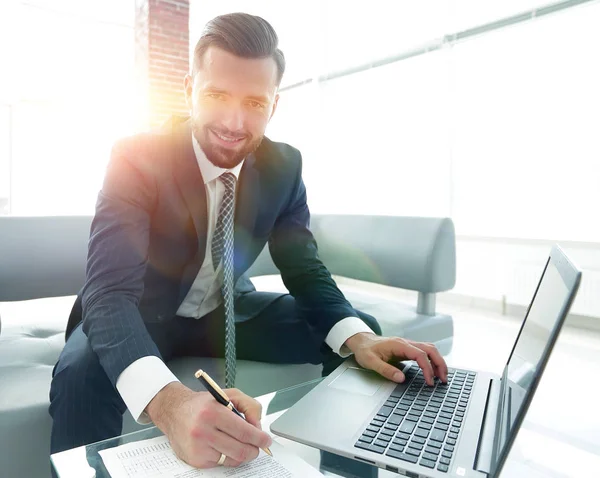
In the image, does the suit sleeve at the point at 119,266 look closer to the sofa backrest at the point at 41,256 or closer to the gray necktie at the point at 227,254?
the gray necktie at the point at 227,254

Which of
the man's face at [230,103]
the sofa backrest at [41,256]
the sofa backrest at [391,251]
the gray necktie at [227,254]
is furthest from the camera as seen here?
the sofa backrest at [391,251]

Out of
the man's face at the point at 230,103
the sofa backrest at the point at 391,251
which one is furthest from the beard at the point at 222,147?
the sofa backrest at the point at 391,251

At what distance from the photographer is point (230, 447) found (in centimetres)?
67

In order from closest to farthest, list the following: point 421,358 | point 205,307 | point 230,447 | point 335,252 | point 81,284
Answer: point 230,447
point 421,358
point 205,307
point 81,284
point 335,252

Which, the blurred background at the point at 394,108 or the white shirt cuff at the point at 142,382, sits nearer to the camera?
the white shirt cuff at the point at 142,382

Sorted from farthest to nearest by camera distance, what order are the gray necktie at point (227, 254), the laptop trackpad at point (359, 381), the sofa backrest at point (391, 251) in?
1. the sofa backrest at point (391, 251)
2. the gray necktie at point (227, 254)
3. the laptop trackpad at point (359, 381)

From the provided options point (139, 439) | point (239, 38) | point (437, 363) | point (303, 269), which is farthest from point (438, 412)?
point (239, 38)

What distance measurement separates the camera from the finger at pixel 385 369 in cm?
100

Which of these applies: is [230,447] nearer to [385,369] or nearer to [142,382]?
[142,382]

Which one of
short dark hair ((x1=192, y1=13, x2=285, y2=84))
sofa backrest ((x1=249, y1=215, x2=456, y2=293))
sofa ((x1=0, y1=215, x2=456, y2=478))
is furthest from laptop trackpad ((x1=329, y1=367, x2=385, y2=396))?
sofa backrest ((x1=249, y1=215, x2=456, y2=293))

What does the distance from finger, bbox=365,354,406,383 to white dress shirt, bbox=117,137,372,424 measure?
0.14 metres

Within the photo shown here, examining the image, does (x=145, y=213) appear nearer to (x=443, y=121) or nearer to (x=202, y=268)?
(x=202, y=268)

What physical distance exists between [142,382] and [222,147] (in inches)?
25.5

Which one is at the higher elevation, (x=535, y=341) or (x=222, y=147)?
(x=222, y=147)
